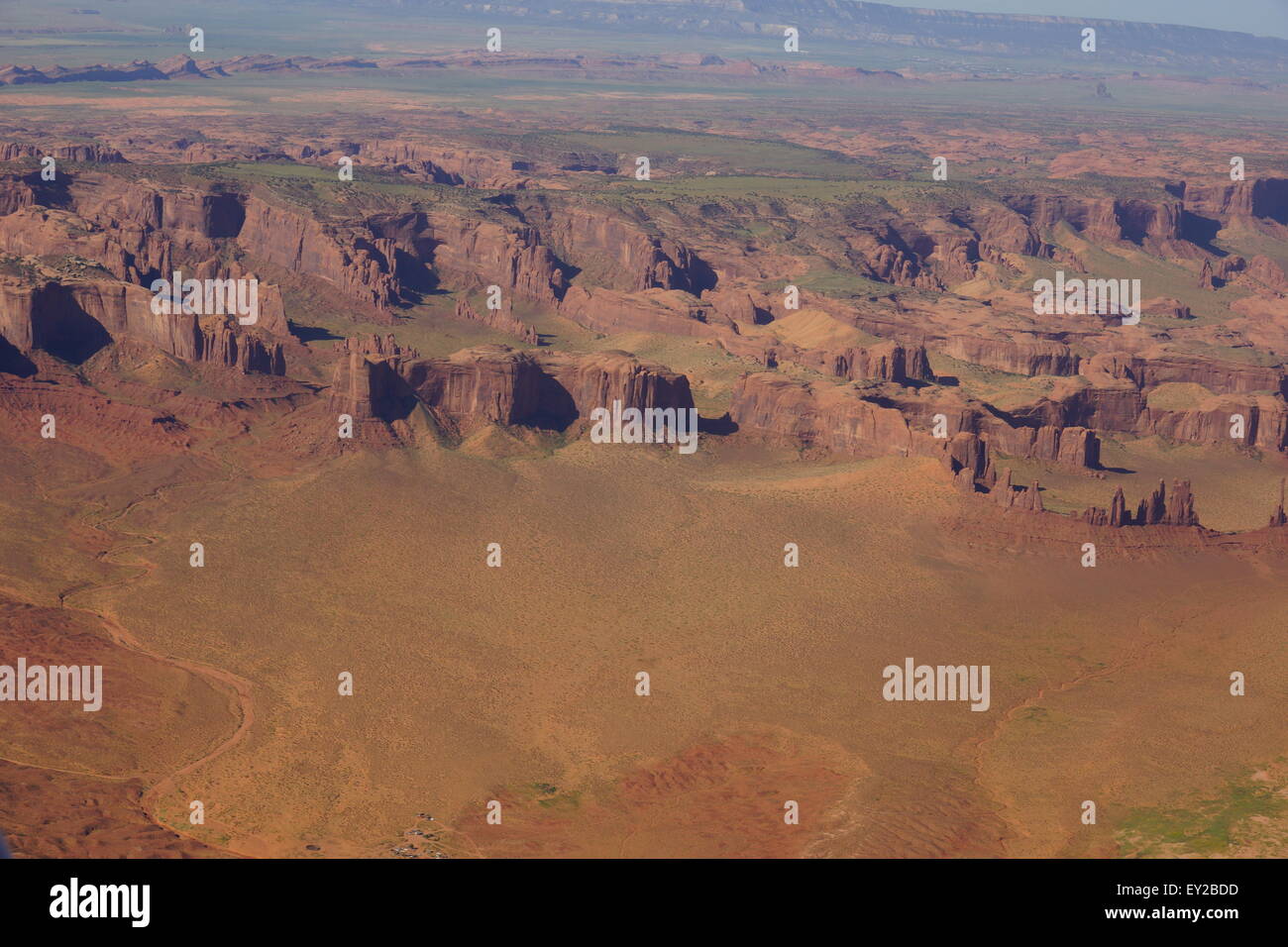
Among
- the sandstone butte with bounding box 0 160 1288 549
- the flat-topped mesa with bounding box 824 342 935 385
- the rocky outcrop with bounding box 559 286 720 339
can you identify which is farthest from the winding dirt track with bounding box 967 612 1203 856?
the rocky outcrop with bounding box 559 286 720 339

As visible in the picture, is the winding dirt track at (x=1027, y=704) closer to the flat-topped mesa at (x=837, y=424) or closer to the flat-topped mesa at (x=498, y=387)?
the flat-topped mesa at (x=837, y=424)

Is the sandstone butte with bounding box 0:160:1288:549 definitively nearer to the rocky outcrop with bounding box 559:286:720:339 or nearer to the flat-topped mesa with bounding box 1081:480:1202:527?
the flat-topped mesa with bounding box 1081:480:1202:527

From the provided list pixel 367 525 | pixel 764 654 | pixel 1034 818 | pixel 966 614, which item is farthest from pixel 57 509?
pixel 1034 818

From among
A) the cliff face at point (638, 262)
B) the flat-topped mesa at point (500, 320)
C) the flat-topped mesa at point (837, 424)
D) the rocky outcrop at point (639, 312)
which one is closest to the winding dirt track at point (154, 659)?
the flat-topped mesa at point (837, 424)

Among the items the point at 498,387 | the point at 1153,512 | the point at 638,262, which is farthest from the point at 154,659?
the point at 638,262

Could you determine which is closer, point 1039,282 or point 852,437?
point 852,437

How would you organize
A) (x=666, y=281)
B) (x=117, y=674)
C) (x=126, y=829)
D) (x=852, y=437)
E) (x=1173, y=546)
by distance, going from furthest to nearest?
(x=666, y=281) → (x=852, y=437) → (x=1173, y=546) → (x=117, y=674) → (x=126, y=829)

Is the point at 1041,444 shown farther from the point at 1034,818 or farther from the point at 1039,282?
the point at 1039,282
